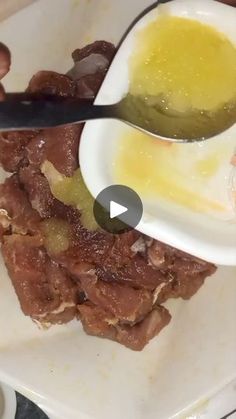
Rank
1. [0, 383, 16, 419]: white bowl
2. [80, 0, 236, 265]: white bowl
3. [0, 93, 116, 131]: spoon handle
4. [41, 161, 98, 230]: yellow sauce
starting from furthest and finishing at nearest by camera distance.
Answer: [0, 383, 16, 419]: white bowl, [41, 161, 98, 230]: yellow sauce, [80, 0, 236, 265]: white bowl, [0, 93, 116, 131]: spoon handle

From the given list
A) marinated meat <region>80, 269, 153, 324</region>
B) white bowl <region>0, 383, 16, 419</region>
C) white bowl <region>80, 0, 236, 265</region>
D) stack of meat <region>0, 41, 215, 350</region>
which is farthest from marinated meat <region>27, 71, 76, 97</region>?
white bowl <region>0, 383, 16, 419</region>

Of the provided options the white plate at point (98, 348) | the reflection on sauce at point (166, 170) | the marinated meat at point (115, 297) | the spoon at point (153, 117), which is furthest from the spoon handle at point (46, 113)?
the marinated meat at point (115, 297)

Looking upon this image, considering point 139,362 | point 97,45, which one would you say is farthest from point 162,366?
point 97,45

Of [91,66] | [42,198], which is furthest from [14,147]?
[91,66]

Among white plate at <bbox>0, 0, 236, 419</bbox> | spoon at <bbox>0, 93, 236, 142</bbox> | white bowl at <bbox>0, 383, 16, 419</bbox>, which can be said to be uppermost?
spoon at <bbox>0, 93, 236, 142</bbox>

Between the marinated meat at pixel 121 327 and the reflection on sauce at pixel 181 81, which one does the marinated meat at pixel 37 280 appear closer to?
the marinated meat at pixel 121 327
